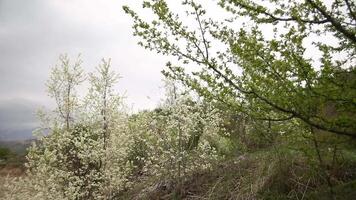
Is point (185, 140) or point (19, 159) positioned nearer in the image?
point (185, 140)

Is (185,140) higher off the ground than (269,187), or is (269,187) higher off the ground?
(185,140)

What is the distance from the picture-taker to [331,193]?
19.8 feet

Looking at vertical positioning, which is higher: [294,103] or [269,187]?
[294,103]

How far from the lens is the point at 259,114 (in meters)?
4.01

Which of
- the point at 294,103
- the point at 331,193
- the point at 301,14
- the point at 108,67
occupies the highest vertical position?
the point at 108,67

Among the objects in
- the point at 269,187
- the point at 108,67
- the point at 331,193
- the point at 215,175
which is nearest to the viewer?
the point at 331,193

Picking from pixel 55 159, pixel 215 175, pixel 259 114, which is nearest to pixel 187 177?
pixel 215 175

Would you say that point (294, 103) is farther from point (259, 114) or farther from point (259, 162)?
point (259, 162)

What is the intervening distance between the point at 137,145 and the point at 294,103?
30.3 ft

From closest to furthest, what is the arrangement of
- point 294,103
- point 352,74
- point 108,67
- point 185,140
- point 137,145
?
1. point 294,103
2. point 352,74
3. point 185,140
4. point 108,67
5. point 137,145

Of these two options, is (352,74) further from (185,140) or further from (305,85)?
(185,140)

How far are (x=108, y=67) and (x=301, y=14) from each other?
7783 mm

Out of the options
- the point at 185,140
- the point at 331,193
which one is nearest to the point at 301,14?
the point at 331,193

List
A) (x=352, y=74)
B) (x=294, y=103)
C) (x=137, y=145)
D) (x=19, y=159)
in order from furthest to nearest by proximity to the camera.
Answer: (x=19, y=159), (x=137, y=145), (x=352, y=74), (x=294, y=103)
